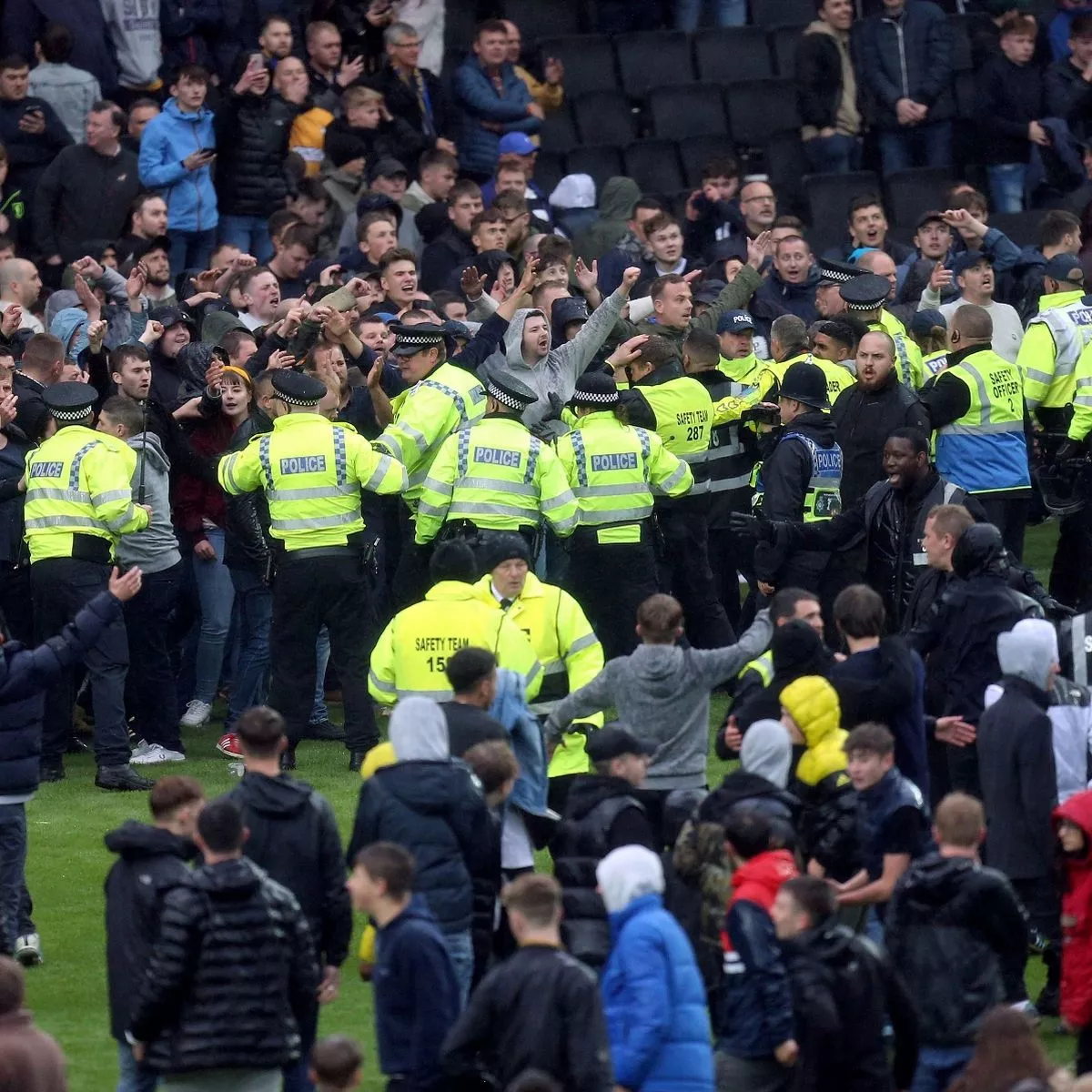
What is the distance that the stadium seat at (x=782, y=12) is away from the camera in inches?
841

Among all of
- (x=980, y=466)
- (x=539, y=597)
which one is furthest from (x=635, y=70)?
(x=539, y=597)

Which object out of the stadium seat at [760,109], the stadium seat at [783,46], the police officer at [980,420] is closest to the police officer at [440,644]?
the police officer at [980,420]

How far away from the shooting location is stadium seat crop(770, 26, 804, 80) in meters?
20.9

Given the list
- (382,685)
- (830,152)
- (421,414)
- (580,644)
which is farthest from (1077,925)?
(830,152)

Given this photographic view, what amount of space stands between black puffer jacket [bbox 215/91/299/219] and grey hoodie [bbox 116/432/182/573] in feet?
16.8

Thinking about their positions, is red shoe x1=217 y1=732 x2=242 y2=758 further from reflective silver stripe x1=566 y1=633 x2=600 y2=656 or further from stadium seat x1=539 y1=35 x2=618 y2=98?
stadium seat x1=539 y1=35 x2=618 y2=98

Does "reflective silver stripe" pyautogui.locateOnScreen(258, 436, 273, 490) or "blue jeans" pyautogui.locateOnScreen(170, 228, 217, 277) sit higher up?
"blue jeans" pyautogui.locateOnScreen(170, 228, 217, 277)

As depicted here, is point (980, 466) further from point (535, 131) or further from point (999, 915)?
point (535, 131)

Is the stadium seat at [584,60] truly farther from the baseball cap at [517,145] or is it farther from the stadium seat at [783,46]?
the baseball cap at [517,145]

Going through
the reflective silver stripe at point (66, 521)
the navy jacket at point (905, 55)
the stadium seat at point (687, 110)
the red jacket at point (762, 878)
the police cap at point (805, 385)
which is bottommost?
the red jacket at point (762, 878)

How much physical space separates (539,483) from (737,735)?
10.5 feet

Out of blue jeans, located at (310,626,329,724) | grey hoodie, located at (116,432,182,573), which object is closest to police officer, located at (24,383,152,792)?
grey hoodie, located at (116,432,182,573)

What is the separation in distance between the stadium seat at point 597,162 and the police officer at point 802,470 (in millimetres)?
7851

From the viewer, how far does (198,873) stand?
22.6ft
